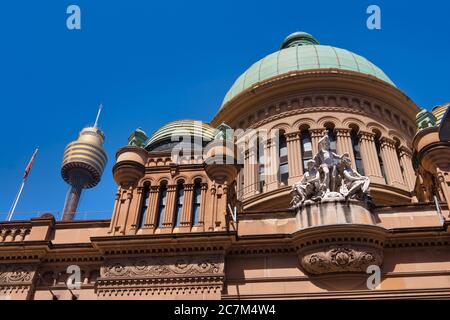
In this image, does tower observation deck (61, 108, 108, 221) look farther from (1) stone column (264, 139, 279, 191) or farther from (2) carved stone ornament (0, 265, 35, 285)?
(2) carved stone ornament (0, 265, 35, 285)

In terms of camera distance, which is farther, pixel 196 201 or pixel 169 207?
pixel 196 201

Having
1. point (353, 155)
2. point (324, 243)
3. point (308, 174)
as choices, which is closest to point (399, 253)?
point (324, 243)

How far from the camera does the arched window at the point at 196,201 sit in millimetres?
20125

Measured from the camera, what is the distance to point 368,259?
17.2 metres

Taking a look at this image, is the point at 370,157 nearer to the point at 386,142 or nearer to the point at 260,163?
the point at 386,142

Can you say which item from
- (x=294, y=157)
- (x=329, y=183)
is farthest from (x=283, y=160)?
→ (x=329, y=183)

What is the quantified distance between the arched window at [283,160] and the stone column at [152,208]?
11.4 m

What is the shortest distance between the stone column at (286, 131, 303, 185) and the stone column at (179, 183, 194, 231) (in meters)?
10.1

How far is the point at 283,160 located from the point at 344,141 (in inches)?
167

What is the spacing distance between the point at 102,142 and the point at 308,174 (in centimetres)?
10668

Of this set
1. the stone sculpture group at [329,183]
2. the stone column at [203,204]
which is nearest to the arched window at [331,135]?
the stone sculpture group at [329,183]

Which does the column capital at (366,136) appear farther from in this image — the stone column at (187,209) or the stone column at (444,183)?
the stone column at (187,209)

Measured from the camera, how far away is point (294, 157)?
103ft

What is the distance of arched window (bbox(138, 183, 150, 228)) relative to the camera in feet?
66.8
